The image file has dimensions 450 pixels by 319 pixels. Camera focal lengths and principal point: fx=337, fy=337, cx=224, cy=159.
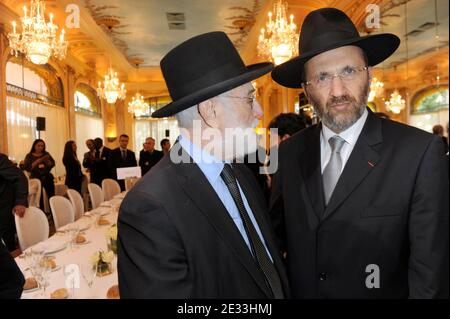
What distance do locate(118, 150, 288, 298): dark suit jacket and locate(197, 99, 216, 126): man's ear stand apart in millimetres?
180

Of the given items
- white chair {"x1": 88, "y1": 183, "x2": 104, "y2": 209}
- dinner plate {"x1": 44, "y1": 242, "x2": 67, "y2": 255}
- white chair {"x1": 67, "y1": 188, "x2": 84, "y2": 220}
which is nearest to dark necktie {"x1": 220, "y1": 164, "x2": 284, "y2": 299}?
dinner plate {"x1": 44, "y1": 242, "x2": 67, "y2": 255}

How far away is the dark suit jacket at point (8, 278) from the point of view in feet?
3.74

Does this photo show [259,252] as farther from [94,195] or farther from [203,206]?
[94,195]

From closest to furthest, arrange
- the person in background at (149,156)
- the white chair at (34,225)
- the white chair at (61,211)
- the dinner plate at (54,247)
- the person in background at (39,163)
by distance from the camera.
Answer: the dinner plate at (54,247) < the white chair at (34,225) < the white chair at (61,211) < the person in background at (39,163) < the person in background at (149,156)

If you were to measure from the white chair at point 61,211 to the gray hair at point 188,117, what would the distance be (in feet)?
11.0

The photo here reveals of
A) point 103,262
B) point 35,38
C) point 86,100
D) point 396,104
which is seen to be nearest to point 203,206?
point 103,262

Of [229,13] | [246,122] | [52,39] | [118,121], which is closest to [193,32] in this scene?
[229,13]

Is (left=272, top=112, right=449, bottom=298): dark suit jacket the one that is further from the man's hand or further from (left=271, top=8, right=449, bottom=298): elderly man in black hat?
the man's hand

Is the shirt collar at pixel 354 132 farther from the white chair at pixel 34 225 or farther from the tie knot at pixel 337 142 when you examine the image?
the white chair at pixel 34 225

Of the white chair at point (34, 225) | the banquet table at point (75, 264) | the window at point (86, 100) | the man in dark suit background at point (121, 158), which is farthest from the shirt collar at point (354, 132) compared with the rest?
the window at point (86, 100)

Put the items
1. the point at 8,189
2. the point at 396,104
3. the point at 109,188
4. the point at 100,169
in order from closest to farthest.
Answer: the point at 8,189
the point at 396,104
the point at 109,188
the point at 100,169

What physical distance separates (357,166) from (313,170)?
18 cm

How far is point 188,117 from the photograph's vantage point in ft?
4.04

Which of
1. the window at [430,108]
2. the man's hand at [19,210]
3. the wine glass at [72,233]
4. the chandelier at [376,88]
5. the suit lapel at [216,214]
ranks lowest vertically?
the wine glass at [72,233]
